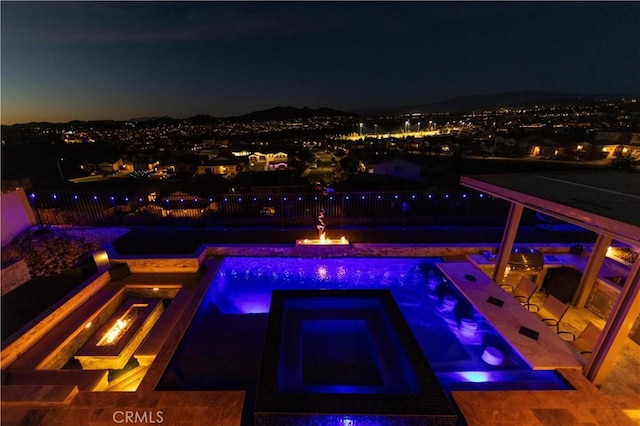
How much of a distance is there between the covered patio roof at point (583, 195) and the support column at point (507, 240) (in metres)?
0.68

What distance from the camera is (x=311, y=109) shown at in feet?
604

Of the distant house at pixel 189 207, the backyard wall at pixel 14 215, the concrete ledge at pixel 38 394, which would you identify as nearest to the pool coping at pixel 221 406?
the concrete ledge at pixel 38 394

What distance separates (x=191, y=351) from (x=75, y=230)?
8873 mm

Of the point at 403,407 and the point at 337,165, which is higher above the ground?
the point at 403,407

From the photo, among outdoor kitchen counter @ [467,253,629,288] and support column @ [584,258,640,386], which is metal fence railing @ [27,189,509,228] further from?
support column @ [584,258,640,386]

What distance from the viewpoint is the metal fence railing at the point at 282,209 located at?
1089 centimetres

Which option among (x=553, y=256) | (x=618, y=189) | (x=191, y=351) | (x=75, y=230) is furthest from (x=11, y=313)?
(x=553, y=256)

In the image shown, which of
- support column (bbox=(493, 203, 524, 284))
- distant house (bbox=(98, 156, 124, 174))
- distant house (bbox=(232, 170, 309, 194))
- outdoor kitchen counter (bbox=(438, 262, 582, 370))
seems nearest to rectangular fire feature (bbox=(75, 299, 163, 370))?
outdoor kitchen counter (bbox=(438, 262, 582, 370))

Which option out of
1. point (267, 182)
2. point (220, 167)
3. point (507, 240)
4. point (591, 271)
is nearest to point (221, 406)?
point (507, 240)

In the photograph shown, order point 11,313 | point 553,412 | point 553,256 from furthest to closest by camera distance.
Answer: point 553,256, point 11,313, point 553,412

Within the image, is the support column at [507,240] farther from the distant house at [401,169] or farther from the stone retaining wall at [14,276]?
the distant house at [401,169]

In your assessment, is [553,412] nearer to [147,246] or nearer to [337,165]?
[147,246]

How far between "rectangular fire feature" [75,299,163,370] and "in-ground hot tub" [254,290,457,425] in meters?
3.00

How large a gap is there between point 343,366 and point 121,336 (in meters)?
4.64
